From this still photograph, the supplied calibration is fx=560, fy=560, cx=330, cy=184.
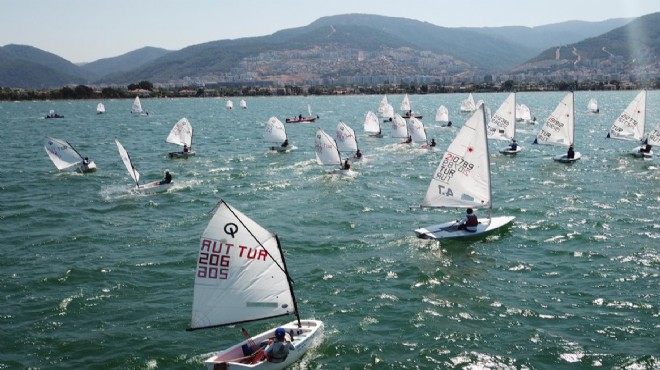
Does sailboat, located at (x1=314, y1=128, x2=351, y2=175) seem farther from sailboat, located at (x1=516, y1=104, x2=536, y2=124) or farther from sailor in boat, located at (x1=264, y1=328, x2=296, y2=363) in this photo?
sailboat, located at (x1=516, y1=104, x2=536, y2=124)

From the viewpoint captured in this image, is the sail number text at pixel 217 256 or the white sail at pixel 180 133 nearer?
the sail number text at pixel 217 256

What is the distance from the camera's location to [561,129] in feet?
188

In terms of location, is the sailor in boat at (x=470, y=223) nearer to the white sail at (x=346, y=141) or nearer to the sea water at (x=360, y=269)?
the sea water at (x=360, y=269)

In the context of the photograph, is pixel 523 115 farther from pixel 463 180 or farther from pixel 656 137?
pixel 463 180

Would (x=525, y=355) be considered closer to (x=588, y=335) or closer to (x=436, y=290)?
(x=588, y=335)

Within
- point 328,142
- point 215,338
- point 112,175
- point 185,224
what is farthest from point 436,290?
point 112,175

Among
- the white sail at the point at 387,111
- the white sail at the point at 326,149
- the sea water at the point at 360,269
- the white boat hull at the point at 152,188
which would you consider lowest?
the sea water at the point at 360,269

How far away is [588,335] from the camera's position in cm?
2041

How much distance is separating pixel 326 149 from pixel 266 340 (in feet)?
107

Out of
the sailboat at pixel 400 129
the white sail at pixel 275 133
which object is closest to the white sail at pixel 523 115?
the sailboat at pixel 400 129

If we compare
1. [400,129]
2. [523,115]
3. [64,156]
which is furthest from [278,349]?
[523,115]

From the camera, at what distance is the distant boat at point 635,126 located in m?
58.5

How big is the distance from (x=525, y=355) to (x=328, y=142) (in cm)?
3250

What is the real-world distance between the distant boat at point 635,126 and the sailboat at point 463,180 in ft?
117
